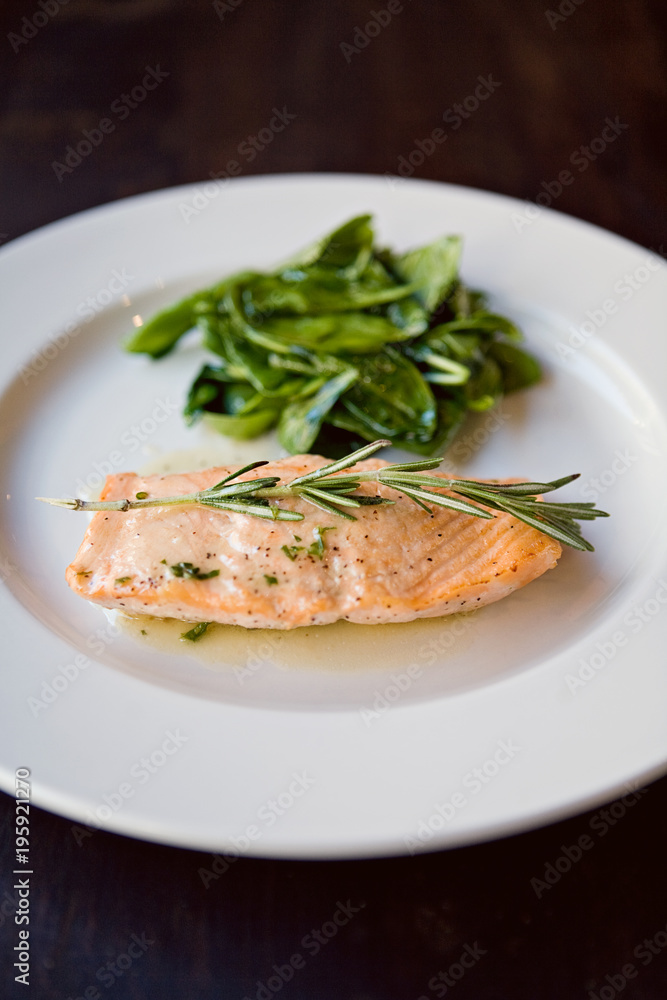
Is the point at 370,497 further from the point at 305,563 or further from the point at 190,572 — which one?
the point at 190,572

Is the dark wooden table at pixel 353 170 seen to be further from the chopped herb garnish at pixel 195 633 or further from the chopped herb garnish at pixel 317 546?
the chopped herb garnish at pixel 317 546

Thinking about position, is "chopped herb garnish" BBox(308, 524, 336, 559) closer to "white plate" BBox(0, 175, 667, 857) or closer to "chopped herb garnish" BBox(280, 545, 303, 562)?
"chopped herb garnish" BBox(280, 545, 303, 562)

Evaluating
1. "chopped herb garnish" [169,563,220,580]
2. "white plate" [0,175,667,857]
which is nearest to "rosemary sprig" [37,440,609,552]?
"chopped herb garnish" [169,563,220,580]

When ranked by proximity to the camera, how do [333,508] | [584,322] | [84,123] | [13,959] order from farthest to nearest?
[84,123] → [584,322] → [333,508] → [13,959]

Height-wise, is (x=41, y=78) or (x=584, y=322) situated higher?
(x=584, y=322)

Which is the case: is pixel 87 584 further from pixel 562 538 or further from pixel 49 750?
pixel 562 538

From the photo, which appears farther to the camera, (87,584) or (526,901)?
(87,584)

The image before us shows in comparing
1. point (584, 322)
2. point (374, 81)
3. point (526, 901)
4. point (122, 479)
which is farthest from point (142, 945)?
point (374, 81)

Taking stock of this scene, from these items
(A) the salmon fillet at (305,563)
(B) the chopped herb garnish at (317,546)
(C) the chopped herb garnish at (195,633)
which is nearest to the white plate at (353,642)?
(C) the chopped herb garnish at (195,633)
